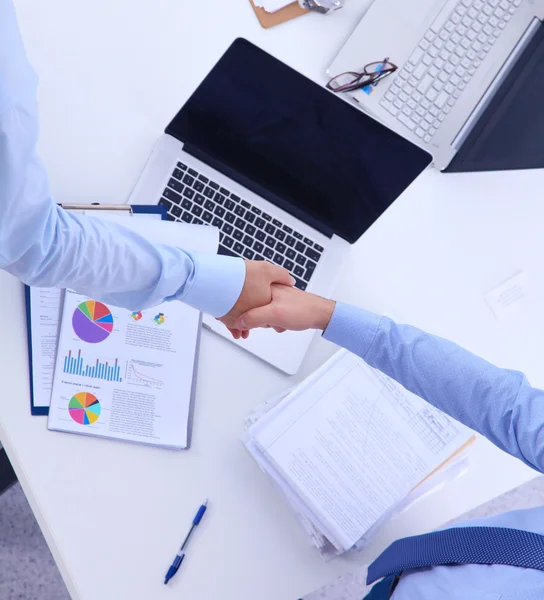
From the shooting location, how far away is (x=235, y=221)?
1030 millimetres

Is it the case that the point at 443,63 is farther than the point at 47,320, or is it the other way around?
the point at 443,63

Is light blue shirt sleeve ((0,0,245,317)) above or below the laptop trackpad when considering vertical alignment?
below

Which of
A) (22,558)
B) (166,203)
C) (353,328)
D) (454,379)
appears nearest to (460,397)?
(454,379)

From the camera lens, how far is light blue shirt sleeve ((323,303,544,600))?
87 centimetres

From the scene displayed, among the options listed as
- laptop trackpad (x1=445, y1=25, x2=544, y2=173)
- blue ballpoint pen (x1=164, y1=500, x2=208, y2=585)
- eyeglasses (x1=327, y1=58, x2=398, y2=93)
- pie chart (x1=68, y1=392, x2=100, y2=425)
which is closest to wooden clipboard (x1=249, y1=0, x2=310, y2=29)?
eyeglasses (x1=327, y1=58, x2=398, y2=93)

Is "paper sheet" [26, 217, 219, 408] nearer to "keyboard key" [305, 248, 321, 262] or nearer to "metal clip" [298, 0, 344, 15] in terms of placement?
"keyboard key" [305, 248, 321, 262]

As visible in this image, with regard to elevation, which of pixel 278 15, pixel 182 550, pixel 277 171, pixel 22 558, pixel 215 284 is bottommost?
pixel 22 558

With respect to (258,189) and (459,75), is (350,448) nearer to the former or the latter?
(258,189)

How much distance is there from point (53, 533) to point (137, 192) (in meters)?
0.53

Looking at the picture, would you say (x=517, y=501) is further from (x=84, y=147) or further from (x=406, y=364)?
(x=84, y=147)

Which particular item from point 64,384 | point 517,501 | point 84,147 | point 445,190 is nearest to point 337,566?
point 64,384

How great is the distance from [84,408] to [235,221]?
379 mm

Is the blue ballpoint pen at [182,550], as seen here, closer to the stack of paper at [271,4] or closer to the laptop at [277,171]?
the laptop at [277,171]

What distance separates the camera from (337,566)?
99 cm
